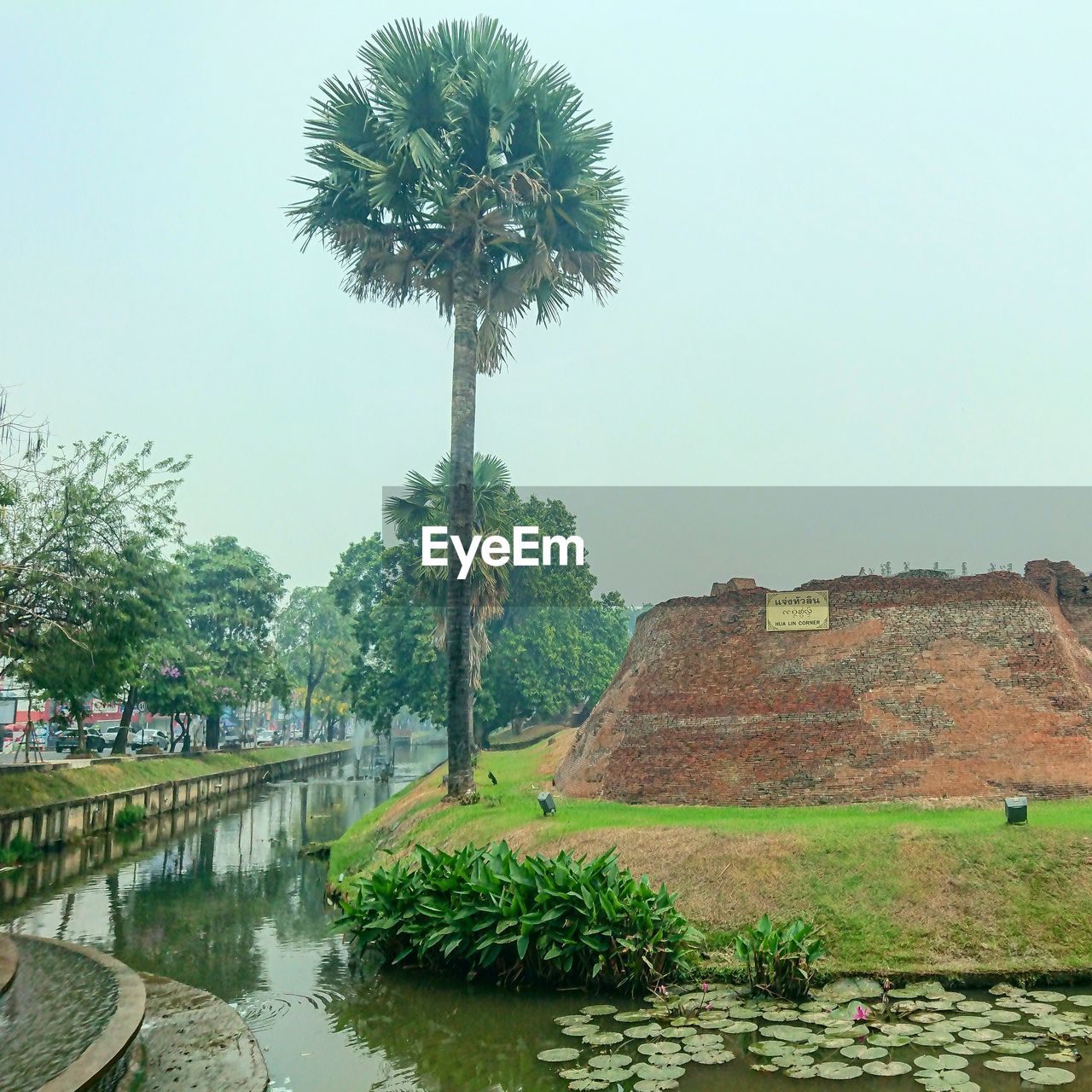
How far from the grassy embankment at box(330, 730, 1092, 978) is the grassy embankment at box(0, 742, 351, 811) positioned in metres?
17.2

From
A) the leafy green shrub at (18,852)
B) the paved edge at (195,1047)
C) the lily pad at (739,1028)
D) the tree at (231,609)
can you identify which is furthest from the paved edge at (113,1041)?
the tree at (231,609)

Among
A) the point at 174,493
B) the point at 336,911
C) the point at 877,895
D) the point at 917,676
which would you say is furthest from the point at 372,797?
the point at 877,895

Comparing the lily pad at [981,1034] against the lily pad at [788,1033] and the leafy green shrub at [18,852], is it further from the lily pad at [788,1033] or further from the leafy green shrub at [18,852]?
the leafy green shrub at [18,852]

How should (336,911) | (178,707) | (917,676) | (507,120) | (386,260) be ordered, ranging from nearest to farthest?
(917,676) < (336,911) < (507,120) < (386,260) < (178,707)

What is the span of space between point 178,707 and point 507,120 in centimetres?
2890

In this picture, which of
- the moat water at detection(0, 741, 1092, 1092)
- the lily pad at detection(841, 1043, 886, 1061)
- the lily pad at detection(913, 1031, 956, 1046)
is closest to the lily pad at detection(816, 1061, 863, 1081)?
the moat water at detection(0, 741, 1092, 1092)

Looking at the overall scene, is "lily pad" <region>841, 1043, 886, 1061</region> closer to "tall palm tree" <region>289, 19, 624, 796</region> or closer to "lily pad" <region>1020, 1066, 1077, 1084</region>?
"lily pad" <region>1020, 1066, 1077, 1084</region>

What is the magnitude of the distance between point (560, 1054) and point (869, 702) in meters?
9.43

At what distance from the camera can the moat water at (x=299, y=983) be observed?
30.6 feet

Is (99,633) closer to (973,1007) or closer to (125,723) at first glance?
(125,723)

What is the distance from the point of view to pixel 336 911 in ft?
59.9

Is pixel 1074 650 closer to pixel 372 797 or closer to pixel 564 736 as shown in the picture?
pixel 564 736

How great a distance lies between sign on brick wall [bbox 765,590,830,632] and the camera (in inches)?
710

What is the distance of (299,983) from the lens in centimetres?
1308
